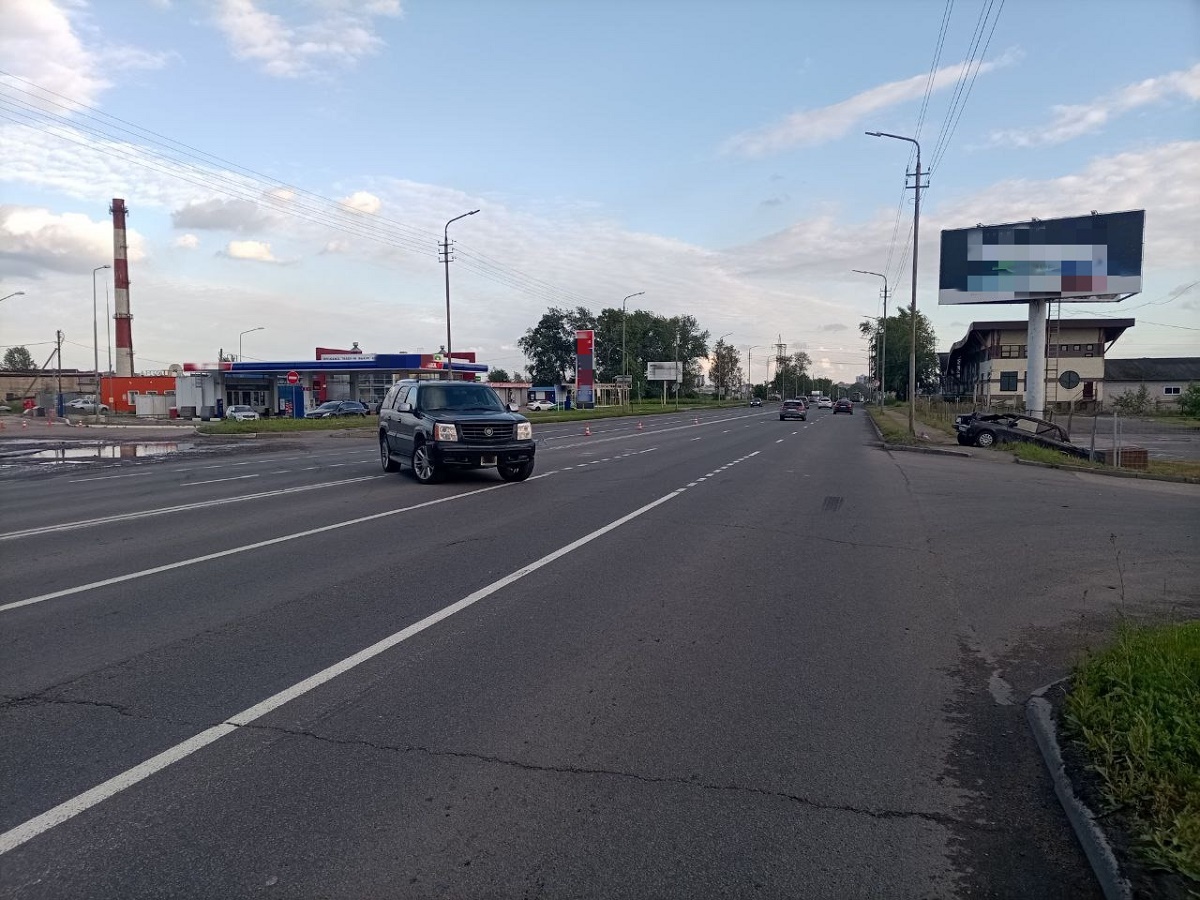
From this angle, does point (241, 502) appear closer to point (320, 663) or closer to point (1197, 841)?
point (320, 663)

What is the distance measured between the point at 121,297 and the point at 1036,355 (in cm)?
A: 7408

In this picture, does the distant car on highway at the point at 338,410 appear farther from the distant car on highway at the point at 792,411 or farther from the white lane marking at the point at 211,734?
the white lane marking at the point at 211,734

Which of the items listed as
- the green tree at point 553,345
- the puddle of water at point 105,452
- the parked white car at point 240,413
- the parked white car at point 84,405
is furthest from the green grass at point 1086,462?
the green tree at point 553,345

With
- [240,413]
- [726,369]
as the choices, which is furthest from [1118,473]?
[726,369]

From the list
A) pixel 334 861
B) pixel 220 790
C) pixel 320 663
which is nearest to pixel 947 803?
pixel 334 861

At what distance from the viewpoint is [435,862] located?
11.6 feet

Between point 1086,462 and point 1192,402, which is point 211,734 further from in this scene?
point 1192,402

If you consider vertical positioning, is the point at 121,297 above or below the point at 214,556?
above

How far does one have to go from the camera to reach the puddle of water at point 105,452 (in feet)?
89.4

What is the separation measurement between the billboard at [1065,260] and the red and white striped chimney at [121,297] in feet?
228

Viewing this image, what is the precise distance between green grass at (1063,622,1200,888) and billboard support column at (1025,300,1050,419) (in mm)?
38888

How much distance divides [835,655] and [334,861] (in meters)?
3.94

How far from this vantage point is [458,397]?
1761cm

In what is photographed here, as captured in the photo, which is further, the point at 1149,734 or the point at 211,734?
the point at 211,734
